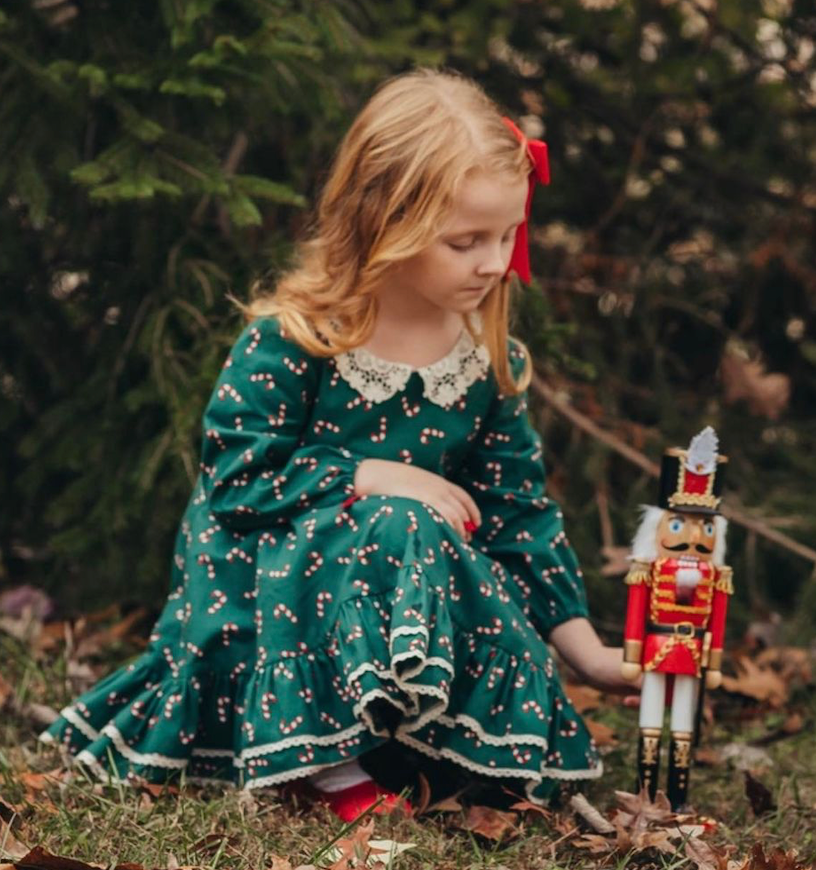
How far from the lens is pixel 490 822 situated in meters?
2.74

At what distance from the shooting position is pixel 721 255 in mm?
4965

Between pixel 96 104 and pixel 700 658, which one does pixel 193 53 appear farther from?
pixel 700 658

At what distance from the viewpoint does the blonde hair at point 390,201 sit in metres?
2.84

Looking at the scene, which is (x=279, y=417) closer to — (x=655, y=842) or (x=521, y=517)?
(x=521, y=517)

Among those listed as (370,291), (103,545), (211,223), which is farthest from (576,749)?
(211,223)

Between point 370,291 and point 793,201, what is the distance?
229 centimetres

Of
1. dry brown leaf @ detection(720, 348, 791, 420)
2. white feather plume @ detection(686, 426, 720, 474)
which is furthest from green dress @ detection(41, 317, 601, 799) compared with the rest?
dry brown leaf @ detection(720, 348, 791, 420)

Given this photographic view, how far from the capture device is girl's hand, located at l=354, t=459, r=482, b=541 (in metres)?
2.84

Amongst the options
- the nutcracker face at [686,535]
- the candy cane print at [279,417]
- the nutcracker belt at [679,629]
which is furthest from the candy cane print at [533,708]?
the candy cane print at [279,417]

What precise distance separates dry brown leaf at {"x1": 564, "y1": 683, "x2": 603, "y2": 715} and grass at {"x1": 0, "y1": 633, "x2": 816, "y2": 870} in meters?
0.31

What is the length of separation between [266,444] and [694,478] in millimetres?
808

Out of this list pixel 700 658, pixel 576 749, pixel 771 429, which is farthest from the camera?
pixel 771 429

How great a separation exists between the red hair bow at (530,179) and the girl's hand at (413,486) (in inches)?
18.1

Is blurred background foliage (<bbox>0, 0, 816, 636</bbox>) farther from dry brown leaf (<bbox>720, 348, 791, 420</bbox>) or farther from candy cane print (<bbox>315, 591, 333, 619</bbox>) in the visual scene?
candy cane print (<bbox>315, 591, 333, 619</bbox>)
